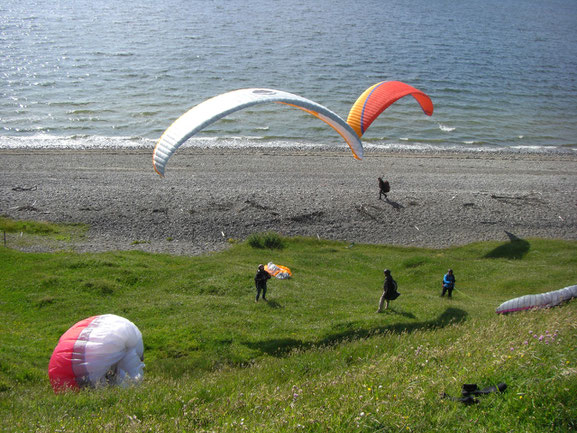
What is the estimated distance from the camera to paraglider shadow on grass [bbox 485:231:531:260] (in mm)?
22031

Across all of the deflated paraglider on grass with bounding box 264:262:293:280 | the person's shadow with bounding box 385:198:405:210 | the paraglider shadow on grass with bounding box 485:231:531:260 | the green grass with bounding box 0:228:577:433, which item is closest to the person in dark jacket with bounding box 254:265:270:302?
the green grass with bounding box 0:228:577:433

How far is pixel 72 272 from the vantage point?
17.0 meters

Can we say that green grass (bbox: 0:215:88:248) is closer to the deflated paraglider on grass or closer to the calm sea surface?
the deflated paraglider on grass

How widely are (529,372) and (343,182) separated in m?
23.1

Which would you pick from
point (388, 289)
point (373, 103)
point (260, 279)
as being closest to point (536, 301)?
point (388, 289)

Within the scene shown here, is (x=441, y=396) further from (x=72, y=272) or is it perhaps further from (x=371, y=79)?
(x=371, y=79)

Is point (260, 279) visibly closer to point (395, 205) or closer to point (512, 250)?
point (512, 250)

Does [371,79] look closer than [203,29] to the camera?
Yes

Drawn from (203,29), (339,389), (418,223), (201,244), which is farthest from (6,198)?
(203,29)

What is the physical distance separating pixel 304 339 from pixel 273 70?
50478 millimetres

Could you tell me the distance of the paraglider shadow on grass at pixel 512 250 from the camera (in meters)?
22.0

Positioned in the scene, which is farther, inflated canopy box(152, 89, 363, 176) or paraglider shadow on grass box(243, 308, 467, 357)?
inflated canopy box(152, 89, 363, 176)

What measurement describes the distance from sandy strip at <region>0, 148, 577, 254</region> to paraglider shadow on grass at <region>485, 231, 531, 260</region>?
0.96m

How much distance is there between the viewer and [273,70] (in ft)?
192
